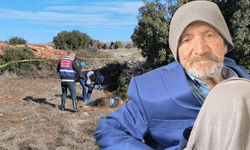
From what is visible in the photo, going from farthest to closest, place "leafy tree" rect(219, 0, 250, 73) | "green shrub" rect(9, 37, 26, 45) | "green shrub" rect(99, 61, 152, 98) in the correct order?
"green shrub" rect(9, 37, 26, 45)
"green shrub" rect(99, 61, 152, 98)
"leafy tree" rect(219, 0, 250, 73)

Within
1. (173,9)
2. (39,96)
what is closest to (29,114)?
(39,96)

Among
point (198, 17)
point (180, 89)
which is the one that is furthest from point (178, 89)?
point (198, 17)

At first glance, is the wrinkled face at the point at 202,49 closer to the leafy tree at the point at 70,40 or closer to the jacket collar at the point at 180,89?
the jacket collar at the point at 180,89

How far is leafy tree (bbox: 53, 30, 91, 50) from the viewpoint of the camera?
2209cm

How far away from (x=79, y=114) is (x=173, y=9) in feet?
14.3

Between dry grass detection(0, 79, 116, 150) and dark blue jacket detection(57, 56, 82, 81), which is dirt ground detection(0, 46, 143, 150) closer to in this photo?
dry grass detection(0, 79, 116, 150)

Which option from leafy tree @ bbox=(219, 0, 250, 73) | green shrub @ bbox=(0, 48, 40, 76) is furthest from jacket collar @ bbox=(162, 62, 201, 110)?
green shrub @ bbox=(0, 48, 40, 76)

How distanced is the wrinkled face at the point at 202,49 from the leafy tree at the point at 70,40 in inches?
848

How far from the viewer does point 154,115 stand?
107cm

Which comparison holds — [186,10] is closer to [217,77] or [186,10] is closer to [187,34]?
[187,34]

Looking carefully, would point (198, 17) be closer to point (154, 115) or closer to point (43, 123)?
point (154, 115)

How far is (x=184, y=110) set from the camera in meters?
1.02

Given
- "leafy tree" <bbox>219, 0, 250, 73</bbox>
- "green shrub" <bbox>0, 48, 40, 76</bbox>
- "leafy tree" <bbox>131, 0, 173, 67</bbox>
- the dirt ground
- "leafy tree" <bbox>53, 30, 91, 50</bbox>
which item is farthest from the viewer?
"leafy tree" <bbox>53, 30, 91, 50</bbox>

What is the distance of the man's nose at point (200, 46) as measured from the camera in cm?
99
